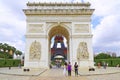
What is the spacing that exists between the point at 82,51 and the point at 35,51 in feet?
26.0

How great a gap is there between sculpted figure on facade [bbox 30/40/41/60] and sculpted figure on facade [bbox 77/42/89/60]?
6707 mm

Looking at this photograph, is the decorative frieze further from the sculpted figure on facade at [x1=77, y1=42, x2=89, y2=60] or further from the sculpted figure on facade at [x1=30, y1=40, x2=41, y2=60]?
the sculpted figure on facade at [x1=77, y1=42, x2=89, y2=60]

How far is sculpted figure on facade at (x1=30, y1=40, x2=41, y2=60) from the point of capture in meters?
29.6

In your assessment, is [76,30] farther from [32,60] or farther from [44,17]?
[32,60]

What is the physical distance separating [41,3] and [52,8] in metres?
2.38

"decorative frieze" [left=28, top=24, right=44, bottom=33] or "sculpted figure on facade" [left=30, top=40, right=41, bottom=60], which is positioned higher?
"decorative frieze" [left=28, top=24, right=44, bottom=33]

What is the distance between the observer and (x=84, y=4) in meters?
32.4

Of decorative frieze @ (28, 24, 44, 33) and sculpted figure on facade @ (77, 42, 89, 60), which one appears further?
decorative frieze @ (28, 24, 44, 33)

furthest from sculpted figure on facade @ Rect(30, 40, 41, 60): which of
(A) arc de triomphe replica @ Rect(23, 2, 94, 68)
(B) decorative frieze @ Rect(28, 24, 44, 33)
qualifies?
(B) decorative frieze @ Rect(28, 24, 44, 33)

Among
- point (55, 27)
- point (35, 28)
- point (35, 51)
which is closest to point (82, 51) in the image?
point (55, 27)

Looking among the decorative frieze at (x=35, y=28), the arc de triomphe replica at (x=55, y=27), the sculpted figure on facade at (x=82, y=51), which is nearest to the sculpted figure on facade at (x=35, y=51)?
the arc de triomphe replica at (x=55, y=27)

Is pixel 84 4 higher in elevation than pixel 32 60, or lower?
higher

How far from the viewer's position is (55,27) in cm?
3219

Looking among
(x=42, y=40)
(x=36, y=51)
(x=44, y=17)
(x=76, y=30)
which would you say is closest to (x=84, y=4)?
(x=76, y=30)
